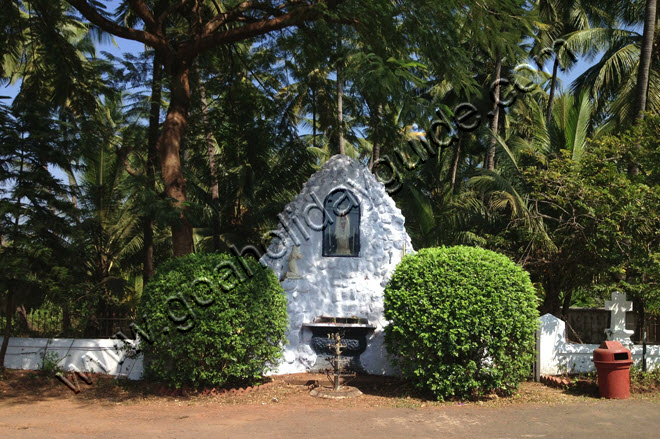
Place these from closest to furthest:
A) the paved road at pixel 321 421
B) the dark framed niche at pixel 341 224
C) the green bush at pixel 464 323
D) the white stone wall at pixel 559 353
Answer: the paved road at pixel 321 421
the green bush at pixel 464 323
the white stone wall at pixel 559 353
the dark framed niche at pixel 341 224

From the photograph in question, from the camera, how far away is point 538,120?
48.3 feet

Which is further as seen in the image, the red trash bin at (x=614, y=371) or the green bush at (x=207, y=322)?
the red trash bin at (x=614, y=371)

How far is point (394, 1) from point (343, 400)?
719 centimetres

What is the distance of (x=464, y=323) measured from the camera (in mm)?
8328

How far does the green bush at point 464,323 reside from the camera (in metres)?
8.34

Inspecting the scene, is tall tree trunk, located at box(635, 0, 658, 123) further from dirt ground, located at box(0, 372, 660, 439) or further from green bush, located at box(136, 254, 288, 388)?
green bush, located at box(136, 254, 288, 388)

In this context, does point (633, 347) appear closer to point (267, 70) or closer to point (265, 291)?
point (265, 291)

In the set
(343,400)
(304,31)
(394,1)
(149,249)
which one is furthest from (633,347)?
(149,249)

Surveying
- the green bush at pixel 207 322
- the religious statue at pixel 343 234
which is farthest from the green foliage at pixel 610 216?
the green bush at pixel 207 322

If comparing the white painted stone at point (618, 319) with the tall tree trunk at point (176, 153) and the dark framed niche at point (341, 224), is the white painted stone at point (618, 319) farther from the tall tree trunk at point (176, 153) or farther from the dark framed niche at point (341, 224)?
the tall tree trunk at point (176, 153)

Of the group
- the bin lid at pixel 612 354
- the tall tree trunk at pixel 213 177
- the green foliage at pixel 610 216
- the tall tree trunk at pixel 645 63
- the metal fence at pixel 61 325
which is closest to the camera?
the bin lid at pixel 612 354

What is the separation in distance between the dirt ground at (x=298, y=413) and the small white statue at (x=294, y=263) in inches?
77.0

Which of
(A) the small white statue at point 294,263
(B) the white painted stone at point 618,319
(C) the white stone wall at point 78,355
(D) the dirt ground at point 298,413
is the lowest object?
(D) the dirt ground at point 298,413

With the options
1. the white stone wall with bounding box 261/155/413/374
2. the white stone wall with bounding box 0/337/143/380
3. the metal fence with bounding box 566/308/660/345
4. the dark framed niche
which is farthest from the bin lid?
the white stone wall with bounding box 0/337/143/380
